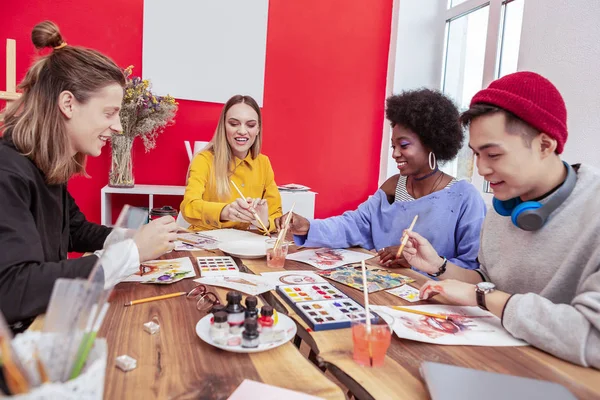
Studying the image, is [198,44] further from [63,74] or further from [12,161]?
[12,161]

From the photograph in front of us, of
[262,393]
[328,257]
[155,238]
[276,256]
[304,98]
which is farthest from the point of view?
[304,98]

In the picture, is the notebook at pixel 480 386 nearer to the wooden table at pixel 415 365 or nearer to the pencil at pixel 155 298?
the wooden table at pixel 415 365

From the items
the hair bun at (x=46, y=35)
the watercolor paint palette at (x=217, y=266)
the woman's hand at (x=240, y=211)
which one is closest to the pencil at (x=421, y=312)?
the watercolor paint palette at (x=217, y=266)

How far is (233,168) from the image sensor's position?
2381 millimetres

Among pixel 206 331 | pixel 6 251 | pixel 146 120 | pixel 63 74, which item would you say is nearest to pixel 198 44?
pixel 146 120

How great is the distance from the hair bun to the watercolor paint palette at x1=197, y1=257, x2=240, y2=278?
783 millimetres

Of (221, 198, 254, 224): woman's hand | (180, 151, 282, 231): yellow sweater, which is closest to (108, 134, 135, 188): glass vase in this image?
(180, 151, 282, 231): yellow sweater

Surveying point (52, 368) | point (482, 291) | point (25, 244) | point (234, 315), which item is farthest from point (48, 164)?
point (482, 291)

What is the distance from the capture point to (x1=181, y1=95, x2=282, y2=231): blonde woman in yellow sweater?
7.32 feet

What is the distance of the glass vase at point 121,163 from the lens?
8.66 feet

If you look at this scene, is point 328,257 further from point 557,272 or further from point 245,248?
point 557,272

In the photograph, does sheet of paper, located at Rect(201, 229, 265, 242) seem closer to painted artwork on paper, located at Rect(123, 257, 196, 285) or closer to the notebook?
painted artwork on paper, located at Rect(123, 257, 196, 285)

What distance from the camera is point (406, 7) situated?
338cm

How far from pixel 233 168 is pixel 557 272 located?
5.75 feet
